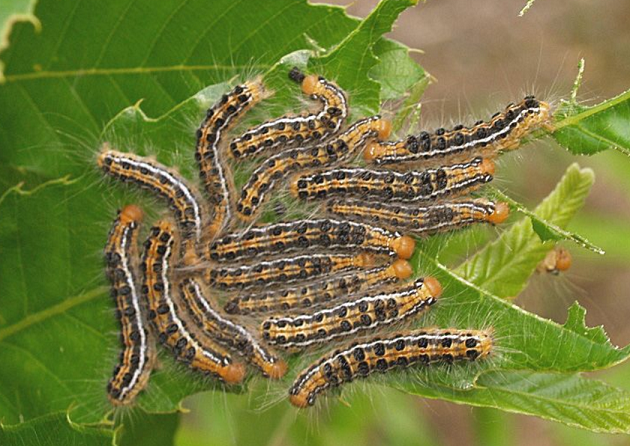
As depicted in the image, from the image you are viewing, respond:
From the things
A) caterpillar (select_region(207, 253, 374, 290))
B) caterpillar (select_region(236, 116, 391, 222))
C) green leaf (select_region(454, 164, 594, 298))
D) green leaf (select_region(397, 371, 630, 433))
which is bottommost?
green leaf (select_region(397, 371, 630, 433))

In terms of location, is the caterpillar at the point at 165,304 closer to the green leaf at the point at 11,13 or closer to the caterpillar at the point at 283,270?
the caterpillar at the point at 283,270

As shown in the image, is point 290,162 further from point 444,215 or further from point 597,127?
point 597,127

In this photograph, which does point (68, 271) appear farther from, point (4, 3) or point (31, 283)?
point (4, 3)

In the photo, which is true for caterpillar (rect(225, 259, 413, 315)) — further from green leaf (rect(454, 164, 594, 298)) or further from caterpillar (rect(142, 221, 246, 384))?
green leaf (rect(454, 164, 594, 298))

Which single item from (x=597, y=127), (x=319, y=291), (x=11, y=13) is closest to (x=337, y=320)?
(x=319, y=291)

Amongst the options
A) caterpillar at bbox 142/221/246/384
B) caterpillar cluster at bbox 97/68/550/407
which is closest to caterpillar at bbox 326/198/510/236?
caterpillar cluster at bbox 97/68/550/407
